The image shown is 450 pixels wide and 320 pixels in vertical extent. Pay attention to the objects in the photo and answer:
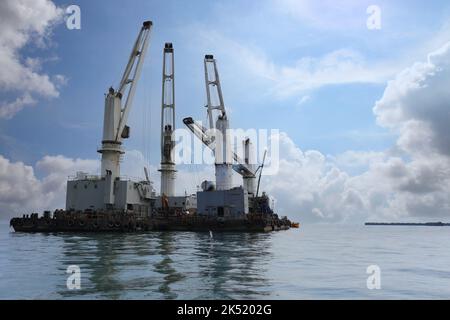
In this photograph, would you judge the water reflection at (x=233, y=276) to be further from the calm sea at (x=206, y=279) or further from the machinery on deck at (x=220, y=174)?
the machinery on deck at (x=220, y=174)

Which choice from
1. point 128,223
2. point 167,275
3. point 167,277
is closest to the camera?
point 167,277

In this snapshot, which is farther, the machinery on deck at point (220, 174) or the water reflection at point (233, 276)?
the machinery on deck at point (220, 174)

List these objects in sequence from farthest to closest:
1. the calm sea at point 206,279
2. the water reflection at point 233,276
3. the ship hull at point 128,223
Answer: the ship hull at point 128,223, the calm sea at point 206,279, the water reflection at point 233,276

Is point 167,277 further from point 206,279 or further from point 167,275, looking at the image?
point 206,279

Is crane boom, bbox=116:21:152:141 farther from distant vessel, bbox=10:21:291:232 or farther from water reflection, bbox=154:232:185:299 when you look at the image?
water reflection, bbox=154:232:185:299

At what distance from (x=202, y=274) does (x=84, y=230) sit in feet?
187

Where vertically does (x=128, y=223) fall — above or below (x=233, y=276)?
above

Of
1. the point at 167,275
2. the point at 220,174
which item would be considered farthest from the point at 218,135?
the point at 167,275

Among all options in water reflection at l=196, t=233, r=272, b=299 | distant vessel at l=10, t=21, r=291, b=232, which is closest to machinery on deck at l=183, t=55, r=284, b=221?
distant vessel at l=10, t=21, r=291, b=232

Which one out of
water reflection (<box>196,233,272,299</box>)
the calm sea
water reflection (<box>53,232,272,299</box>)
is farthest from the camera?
the calm sea

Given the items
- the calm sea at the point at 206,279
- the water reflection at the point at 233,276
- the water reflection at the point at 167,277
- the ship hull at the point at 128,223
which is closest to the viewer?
the water reflection at the point at 167,277

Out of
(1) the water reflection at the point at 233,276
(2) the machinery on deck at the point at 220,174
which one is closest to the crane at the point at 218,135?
(2) the machinery on deck at the point at 220,174

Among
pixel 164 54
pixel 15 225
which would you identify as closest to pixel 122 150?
pixel 15 225
